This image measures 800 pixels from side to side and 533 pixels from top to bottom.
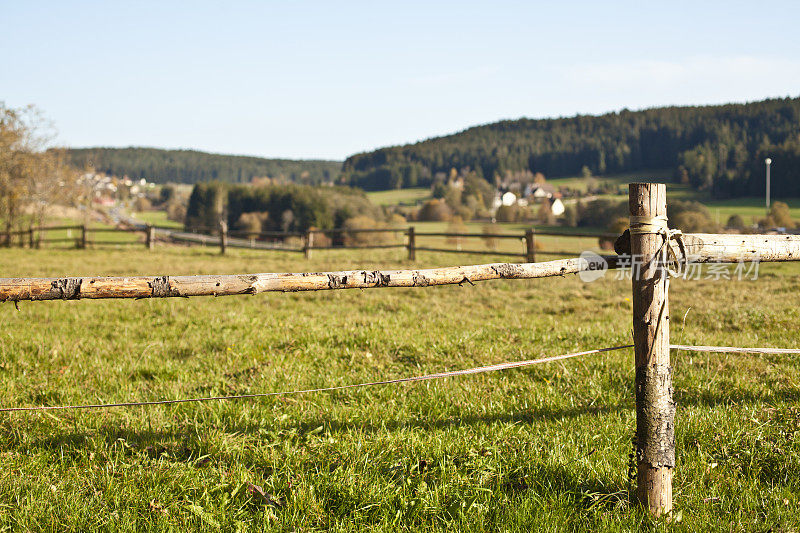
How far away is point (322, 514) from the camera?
255cm

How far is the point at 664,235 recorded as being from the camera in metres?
2.43

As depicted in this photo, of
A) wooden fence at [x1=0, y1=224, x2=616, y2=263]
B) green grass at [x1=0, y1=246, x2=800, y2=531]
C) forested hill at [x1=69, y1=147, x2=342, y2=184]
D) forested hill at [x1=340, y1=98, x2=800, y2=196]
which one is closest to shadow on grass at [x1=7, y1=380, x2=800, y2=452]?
green grass at [x1=0, y1=246, x2=800, y2=531]

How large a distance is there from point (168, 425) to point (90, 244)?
30.2 m

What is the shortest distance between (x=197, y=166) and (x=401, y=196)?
10441 centimetres

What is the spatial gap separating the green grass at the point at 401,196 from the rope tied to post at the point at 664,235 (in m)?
81.8

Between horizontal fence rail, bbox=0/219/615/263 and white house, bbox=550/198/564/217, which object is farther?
white house, bbox=550/198/564/217

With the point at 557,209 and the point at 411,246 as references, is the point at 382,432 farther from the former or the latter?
the point at 557,209

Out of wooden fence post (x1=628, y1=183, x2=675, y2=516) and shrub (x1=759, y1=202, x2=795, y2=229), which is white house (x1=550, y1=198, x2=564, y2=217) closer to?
shrub (x1=759, y1=202, x2=795, y2=229)

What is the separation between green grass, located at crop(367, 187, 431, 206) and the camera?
3465 inches

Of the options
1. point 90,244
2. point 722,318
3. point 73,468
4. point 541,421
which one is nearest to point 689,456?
point 541,421

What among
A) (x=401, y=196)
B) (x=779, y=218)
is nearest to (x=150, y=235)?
(x=779, y=218)

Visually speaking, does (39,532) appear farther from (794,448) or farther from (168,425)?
(794,448)

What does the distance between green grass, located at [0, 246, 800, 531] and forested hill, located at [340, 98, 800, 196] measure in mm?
64013

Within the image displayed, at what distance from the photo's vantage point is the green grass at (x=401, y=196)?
88.0m
